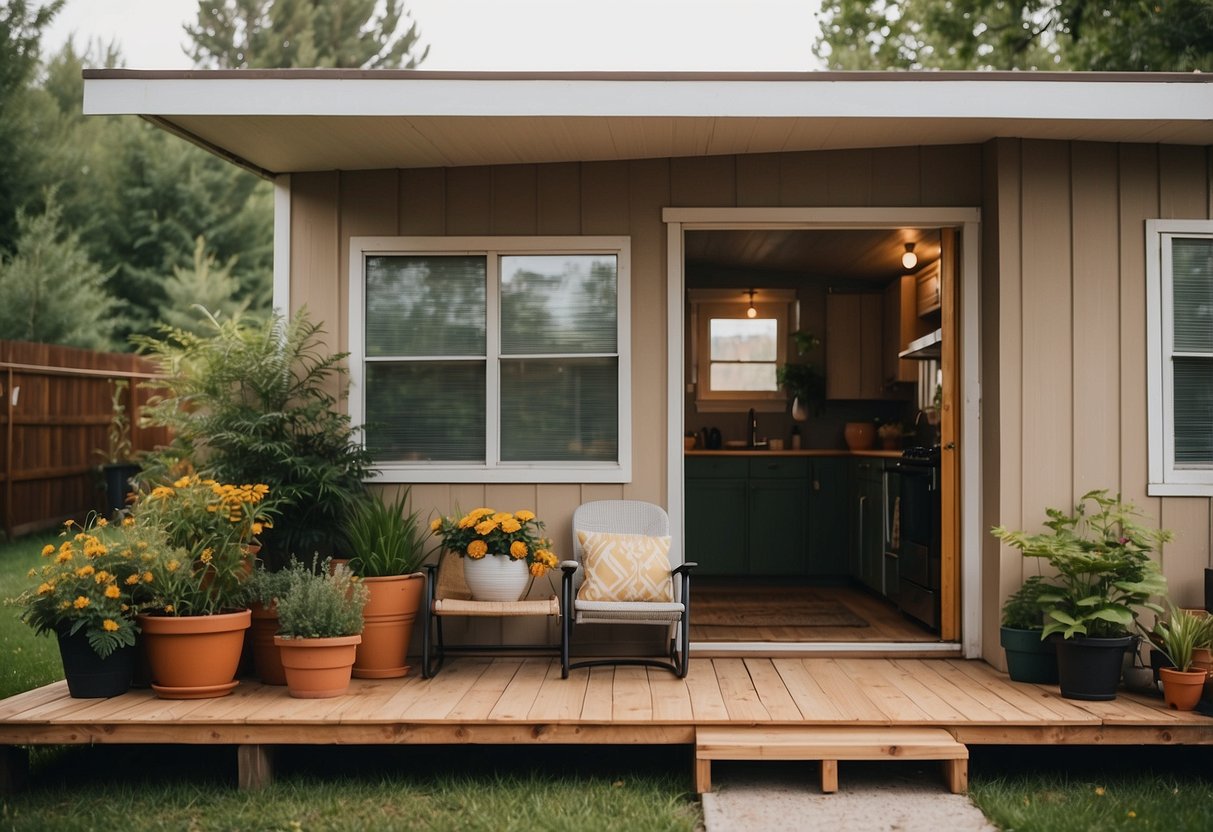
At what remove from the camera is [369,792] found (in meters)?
3.97

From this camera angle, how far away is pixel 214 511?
445 cm

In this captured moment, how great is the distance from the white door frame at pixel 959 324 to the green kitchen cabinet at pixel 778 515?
102 inches

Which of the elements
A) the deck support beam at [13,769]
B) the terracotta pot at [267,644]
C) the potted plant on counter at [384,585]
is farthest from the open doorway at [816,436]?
the deck support beam at [13,769]

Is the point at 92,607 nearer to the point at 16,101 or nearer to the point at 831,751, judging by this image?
the point at 831,751

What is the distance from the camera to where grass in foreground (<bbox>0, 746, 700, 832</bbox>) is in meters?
3.65

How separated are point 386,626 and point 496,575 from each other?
0.49 metres

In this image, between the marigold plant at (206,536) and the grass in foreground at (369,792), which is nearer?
the grass in foreground at (369,792)

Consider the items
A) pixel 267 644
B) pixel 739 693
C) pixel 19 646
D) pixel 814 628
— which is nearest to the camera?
pixel 739 693

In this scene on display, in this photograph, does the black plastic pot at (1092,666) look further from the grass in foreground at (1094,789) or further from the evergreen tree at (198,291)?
the evergreen tree at (198,291)

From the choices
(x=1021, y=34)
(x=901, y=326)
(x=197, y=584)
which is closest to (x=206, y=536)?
(x=197, y=584)

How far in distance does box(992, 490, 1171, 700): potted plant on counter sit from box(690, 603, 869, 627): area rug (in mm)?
1620

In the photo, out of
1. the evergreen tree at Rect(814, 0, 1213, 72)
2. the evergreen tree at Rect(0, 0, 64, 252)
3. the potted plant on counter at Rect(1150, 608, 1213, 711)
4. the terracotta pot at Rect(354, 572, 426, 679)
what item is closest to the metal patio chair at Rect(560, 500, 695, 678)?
the terracotta pot at Rect(354, 572, 426, 679)

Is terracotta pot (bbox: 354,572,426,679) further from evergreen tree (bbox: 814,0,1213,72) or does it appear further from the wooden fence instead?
evergreen tree (bbox: 814,0,1213,72)

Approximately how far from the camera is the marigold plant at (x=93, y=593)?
4.10m
